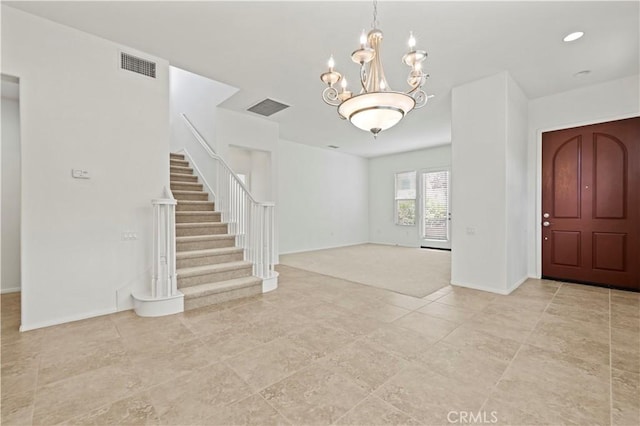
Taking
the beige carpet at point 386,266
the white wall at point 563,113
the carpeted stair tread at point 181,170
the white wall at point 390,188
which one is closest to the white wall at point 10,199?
the carpeted stair tread at point 181,170

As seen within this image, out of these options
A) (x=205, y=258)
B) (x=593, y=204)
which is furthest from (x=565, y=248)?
(x=205, y=258)

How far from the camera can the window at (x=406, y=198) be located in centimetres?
855

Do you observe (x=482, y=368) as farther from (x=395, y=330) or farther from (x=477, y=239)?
(x=477, y=239)

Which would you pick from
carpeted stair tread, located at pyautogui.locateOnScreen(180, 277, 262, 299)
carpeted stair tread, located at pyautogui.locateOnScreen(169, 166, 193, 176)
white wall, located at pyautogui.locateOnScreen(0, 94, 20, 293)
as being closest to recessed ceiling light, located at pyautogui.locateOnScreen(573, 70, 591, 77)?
carpeted stair tread, located at pyautogui.locateOnScreen(180, 277, 262, 299)

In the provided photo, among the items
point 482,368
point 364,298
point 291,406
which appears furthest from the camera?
point 364,298

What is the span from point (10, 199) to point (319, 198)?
601cm

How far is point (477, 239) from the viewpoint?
12.8 ft

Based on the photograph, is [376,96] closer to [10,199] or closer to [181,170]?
[181,170]

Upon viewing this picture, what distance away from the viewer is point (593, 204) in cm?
407

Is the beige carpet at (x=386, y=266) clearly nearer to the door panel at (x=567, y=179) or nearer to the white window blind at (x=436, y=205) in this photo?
the white window blind at (x=436, y=205)

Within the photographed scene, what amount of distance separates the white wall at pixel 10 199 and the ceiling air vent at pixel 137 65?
216 cm

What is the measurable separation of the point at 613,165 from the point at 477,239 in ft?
7.32

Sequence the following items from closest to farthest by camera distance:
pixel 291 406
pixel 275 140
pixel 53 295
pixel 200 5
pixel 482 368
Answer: pixel 291 406, pixel 482 368, pixel 200 5, pixel 53 295, pixel 275 140

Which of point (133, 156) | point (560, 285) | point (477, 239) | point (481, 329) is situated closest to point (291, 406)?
point (481, 329)
